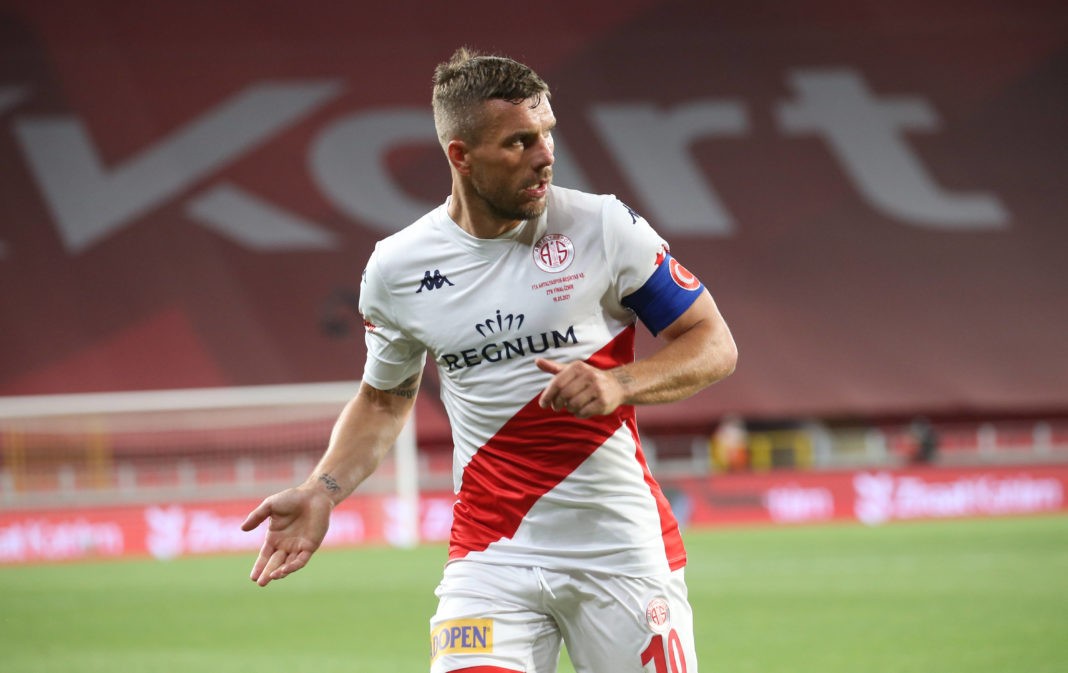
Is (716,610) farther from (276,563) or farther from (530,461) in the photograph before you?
(276,563)

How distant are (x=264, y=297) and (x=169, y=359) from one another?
1729 millimetres

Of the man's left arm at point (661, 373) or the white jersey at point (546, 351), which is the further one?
the white jersey at point (546, 351)

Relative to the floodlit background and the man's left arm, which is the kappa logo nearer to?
the man's left arm

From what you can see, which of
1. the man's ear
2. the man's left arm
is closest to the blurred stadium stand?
the man's ear

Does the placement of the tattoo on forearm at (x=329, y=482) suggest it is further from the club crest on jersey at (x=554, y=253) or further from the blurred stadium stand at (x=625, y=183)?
the blurred stadium stand at (x=625, y=183)

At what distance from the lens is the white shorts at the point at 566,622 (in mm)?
3557

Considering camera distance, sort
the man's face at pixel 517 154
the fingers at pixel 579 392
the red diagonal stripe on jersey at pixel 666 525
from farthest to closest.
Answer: the red diagonal stripe on jersey at pixel 666 525, the man's face at pixel 517 154, the fingers at pixel 579 392

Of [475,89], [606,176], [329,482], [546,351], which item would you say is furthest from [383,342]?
[606,176]

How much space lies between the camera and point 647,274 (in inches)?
139

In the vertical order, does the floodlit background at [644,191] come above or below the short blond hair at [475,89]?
above

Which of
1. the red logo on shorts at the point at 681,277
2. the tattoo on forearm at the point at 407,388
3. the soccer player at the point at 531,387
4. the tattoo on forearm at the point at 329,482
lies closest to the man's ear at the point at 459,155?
the soccer player at the point at 531,387

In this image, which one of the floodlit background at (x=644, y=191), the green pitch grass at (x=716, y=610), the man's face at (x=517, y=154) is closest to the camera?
the man's face at (x=517, y=154)

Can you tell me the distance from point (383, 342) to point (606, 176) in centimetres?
1943

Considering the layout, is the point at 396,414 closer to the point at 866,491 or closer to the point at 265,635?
the point at 265,635
